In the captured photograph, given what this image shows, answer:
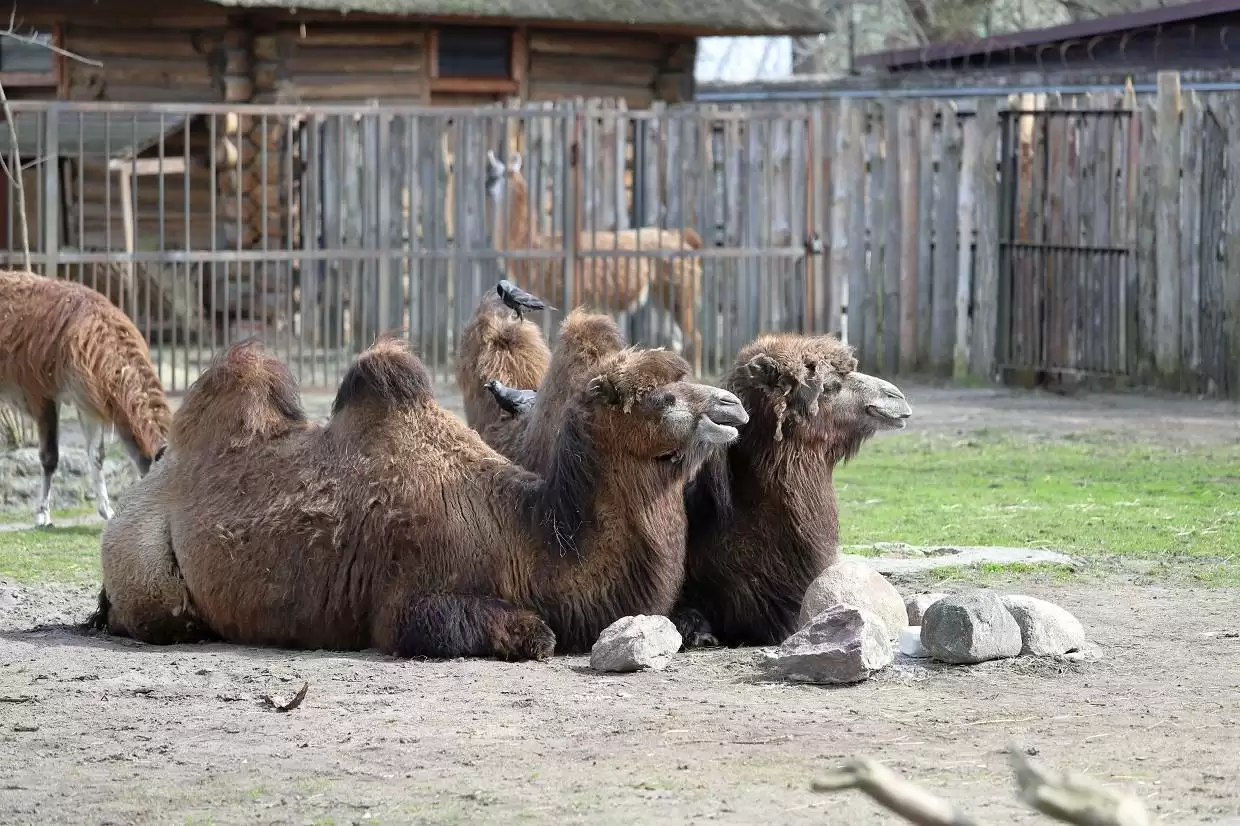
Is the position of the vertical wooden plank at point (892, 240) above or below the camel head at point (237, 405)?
above

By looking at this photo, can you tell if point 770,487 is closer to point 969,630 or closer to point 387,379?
point 969,630

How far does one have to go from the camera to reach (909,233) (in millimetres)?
18734

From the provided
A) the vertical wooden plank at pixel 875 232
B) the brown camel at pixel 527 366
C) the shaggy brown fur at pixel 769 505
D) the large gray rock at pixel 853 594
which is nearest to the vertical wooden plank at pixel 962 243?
the vertical wooden plank at pixel 875 232

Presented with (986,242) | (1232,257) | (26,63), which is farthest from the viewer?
(26,63)

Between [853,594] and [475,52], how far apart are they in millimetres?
16304

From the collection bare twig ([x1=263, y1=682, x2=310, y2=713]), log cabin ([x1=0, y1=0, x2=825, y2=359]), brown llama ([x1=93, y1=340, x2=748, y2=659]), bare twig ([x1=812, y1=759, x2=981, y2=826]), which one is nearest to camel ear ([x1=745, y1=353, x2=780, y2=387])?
brown llama ([x1=93, y1=340, x2=748, y2=659])

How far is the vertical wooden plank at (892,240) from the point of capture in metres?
18.8

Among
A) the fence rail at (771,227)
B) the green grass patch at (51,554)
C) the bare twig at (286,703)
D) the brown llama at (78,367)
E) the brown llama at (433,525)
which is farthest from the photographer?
the fence rail at (771,227)

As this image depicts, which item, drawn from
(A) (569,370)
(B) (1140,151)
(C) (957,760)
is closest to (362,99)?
(B) (1140,151)

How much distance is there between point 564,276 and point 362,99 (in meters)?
5.39

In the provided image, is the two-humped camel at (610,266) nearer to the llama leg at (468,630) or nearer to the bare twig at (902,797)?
the llama leg at (468,630)

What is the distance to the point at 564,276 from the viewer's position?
1745 cm

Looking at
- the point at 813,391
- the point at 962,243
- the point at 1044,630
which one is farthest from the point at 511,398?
the point at 962,243

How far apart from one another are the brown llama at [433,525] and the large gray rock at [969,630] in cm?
93
